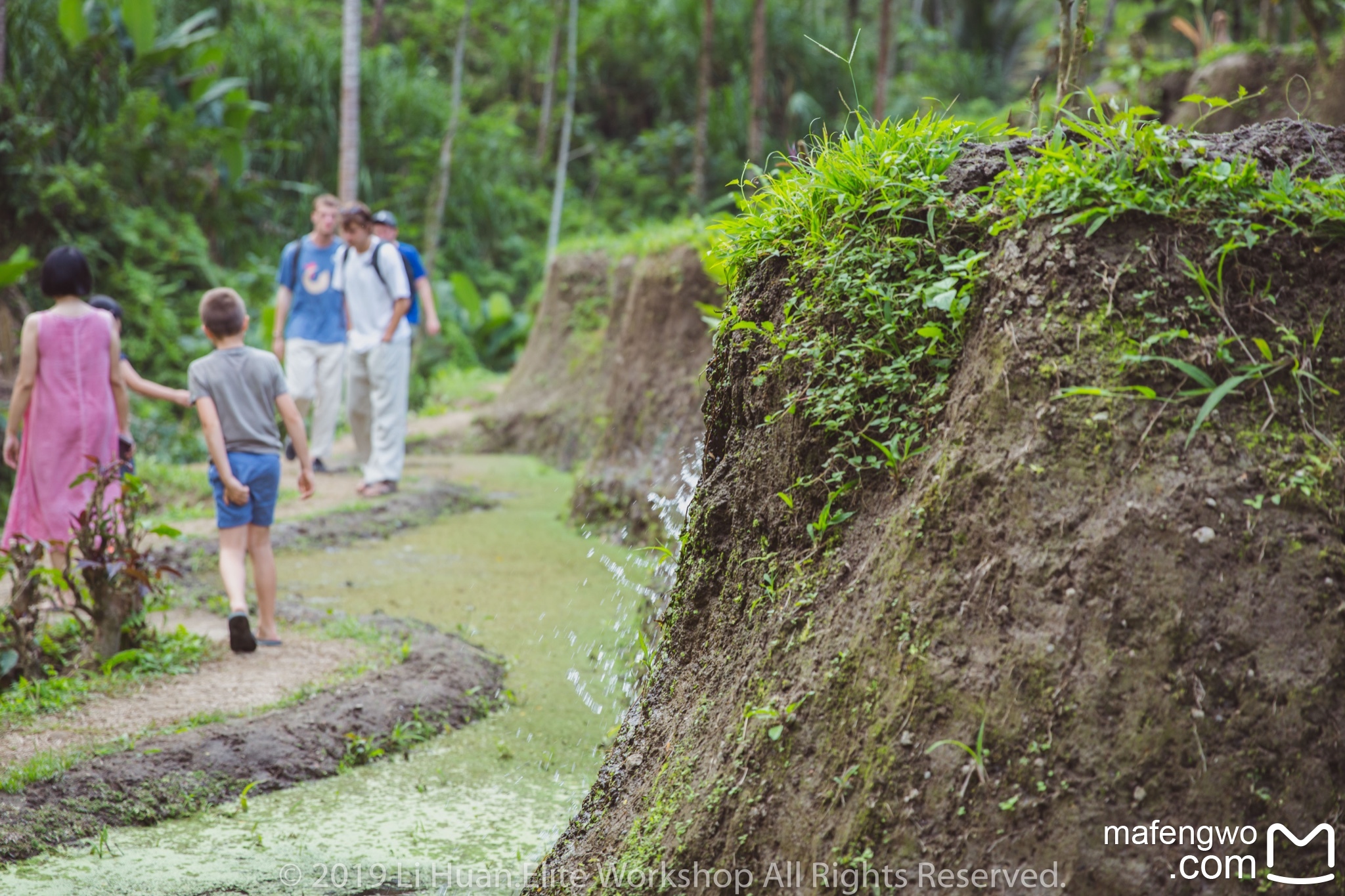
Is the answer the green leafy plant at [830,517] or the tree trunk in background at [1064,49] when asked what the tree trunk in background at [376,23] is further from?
the green leafy plant at [830,517]

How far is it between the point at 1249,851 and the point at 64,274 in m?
5.39

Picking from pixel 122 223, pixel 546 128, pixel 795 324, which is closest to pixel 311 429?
pixel 795 324

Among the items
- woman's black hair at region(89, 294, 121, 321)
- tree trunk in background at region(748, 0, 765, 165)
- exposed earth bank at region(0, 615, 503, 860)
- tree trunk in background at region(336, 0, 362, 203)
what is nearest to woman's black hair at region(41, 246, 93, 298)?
woman's black hair at region(89, 294, 121, 321)

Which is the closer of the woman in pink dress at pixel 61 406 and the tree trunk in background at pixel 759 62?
the woman in pink dress at pixel 61 406

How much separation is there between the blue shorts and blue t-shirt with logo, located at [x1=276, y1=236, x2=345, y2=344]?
394 cm

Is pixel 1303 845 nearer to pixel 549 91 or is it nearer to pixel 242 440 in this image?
pixel 242 440

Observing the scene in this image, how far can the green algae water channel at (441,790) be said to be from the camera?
3076mm

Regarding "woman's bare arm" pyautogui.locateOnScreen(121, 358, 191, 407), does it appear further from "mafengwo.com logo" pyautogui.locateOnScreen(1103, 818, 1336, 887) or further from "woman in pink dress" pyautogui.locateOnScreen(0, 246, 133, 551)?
"mafengwo.com logo" pyautogui.locateOnScreen(1103, 818, 1336, 887)

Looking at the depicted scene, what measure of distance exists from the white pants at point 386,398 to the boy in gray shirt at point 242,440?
11.6 ft

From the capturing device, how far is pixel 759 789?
7.68 ft

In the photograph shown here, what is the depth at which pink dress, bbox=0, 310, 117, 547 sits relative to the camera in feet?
17.5

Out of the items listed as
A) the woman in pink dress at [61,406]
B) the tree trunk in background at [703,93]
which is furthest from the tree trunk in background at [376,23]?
the woman in pink dress at [61,406]

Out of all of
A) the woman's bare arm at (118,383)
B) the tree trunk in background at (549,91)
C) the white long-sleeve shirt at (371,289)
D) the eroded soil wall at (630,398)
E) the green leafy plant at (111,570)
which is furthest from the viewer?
the tree trunk in background at (549,91)

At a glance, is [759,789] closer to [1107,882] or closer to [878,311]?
[1107,882]
